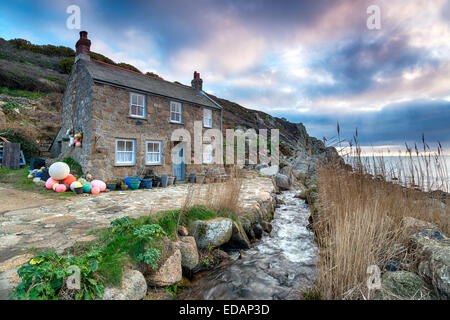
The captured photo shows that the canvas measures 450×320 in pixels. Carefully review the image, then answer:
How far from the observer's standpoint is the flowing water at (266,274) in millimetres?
2955

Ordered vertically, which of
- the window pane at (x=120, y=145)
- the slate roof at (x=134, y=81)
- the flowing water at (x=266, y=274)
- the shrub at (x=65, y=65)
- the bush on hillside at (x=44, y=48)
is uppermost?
the bush on hillside at (x=44, y=48)

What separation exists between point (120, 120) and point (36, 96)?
14.4 meters

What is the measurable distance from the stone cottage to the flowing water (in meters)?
7.16

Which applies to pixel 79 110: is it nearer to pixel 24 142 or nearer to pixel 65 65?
pixel 24 142

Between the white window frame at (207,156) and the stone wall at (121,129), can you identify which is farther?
the white window frame at (207,156)

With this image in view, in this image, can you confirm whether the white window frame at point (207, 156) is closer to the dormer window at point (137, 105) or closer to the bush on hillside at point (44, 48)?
the dormer window at point (137, 105)

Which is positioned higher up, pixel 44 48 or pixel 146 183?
pixel 44 48

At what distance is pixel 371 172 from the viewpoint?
12.8ft

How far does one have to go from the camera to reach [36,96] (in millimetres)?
17469

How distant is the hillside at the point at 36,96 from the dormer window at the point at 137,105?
550 cm

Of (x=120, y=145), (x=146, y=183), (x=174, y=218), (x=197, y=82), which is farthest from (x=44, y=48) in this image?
(x=174, y=218)
